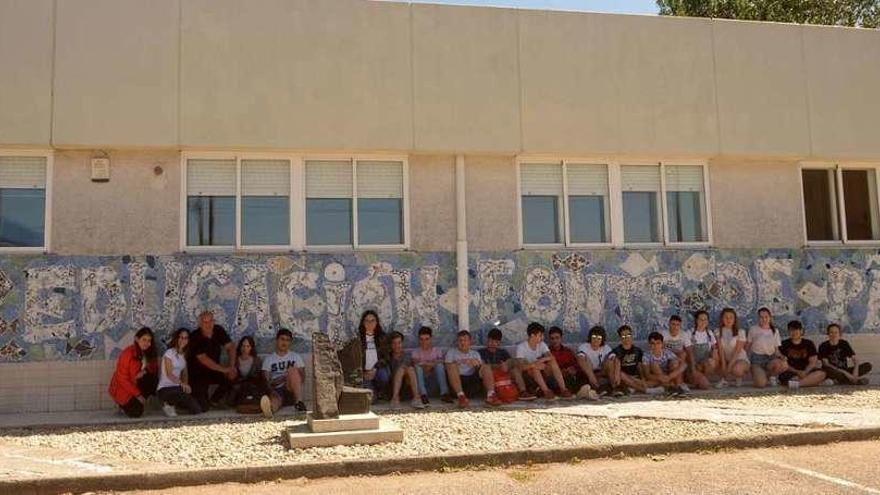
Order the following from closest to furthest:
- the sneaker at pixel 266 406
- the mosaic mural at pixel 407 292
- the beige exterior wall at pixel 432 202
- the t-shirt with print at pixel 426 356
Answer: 1. the sneaker at pixel 266 406
2. the mosaic mural at pixel 407 292
3. the t-shirt with print at pixel 426 356
4. the beige exterior wall at pixel 432 202

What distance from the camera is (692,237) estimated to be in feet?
41.4

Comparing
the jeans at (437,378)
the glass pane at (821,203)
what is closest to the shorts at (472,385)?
the jeans at (437,378)

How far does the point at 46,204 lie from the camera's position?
35.1 feet

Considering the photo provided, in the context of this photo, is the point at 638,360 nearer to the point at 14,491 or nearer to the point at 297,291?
the point at 297,291

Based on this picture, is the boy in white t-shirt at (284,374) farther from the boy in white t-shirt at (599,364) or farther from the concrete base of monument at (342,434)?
the boy in white t-shirt at (599,364)

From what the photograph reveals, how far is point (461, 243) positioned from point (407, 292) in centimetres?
109

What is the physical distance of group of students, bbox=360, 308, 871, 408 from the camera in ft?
35.2

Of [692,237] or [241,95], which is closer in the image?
[241,95]

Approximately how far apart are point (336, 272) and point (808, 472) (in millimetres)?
6674

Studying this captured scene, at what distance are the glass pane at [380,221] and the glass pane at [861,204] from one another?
7.75 metres

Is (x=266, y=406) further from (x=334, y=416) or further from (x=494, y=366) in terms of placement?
(x=494, y=366)

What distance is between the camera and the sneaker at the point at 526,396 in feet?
35.3

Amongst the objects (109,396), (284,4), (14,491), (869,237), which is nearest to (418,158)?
(284,4)

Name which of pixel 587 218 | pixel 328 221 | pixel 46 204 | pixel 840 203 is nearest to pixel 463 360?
pixel 328 221
